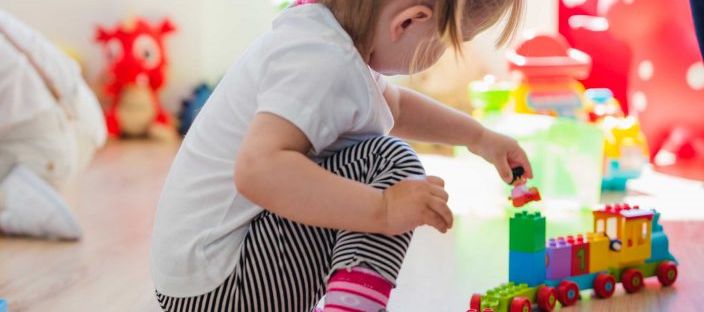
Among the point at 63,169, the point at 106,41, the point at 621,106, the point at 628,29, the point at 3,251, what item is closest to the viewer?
the point at 3,251

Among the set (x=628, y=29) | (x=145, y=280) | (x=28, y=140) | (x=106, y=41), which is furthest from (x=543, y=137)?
(x=106, y=41)

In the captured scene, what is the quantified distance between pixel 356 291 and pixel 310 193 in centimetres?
9

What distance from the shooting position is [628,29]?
198cm

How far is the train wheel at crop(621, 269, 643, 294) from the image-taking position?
1201 mm

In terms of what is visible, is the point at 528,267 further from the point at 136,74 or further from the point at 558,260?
the point at 136,74

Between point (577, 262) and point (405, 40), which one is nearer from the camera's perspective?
point (405, 40)

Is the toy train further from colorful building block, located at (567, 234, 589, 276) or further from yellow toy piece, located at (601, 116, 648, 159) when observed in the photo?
yellow toy piece, located at (601, 116, 648, 159)

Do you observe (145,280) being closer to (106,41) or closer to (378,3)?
(378,3)

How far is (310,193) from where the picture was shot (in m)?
0.78

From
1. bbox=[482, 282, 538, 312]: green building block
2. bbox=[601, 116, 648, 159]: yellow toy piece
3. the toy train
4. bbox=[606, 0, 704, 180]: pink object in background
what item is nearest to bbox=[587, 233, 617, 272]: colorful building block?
the toy train

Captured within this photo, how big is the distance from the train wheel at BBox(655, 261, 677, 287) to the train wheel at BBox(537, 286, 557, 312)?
0.58ft

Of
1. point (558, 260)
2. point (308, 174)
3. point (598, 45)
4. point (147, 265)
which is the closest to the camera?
point (308, 174)

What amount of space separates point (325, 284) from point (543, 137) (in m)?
0.86

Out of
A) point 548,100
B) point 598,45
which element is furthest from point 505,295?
point 598,45
